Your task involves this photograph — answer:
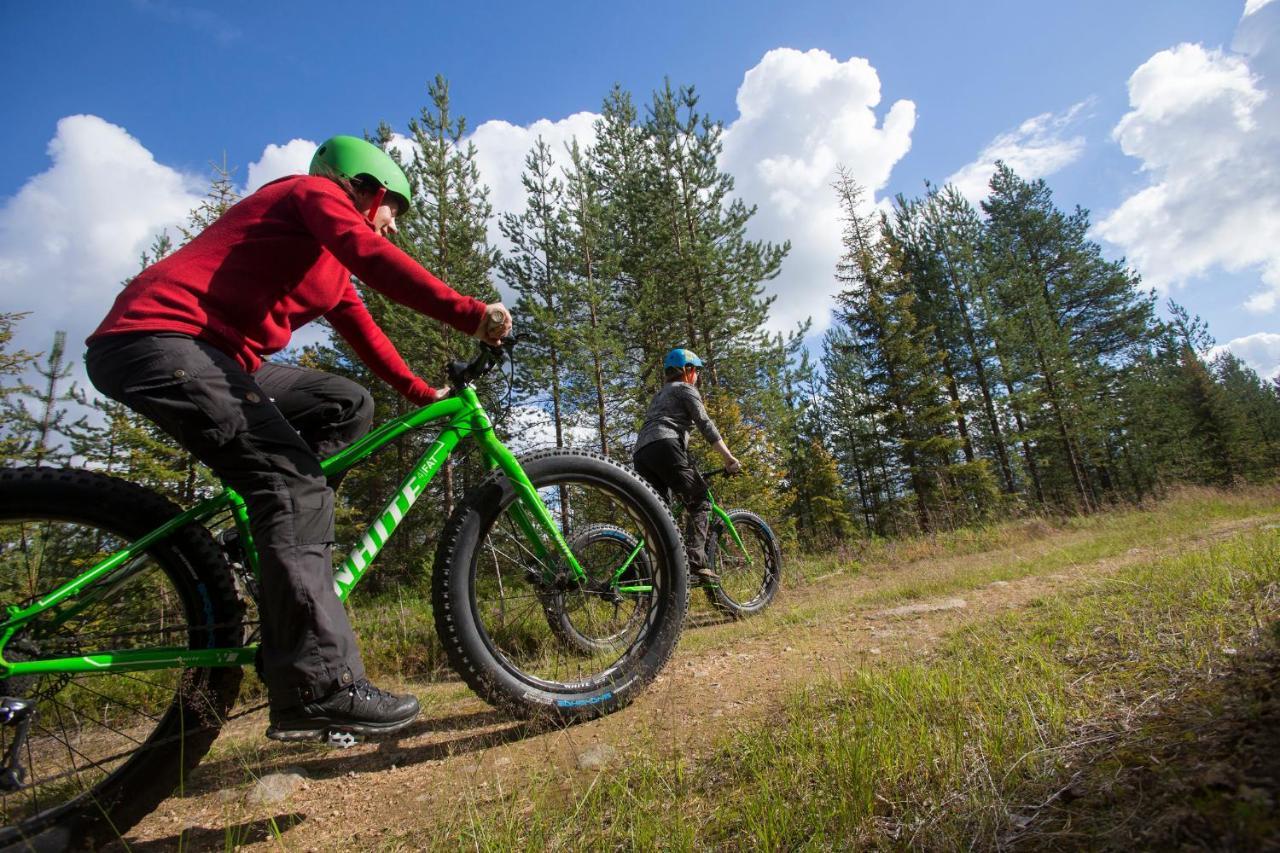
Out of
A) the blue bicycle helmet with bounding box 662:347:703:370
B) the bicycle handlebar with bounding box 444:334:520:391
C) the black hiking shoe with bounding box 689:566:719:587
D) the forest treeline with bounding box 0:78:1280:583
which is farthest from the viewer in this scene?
the forest treeline with bounding box 0:78:1280:583

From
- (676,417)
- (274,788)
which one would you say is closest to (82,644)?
(274,788)

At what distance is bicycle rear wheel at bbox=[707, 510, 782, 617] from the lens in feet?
18.5

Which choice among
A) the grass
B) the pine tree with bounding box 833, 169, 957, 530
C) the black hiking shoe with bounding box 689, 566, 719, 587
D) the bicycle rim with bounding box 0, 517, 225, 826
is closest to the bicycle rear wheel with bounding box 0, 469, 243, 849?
the bicycle rim with bounding box 0, 517, 225, 826

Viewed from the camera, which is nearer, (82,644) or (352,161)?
(82,644)

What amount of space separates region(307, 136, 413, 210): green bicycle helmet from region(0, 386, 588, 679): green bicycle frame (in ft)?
2.96

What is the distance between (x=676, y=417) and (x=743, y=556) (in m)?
1.72

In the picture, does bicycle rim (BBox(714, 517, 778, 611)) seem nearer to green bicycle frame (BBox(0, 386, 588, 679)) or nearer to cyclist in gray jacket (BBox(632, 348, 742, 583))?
cyclist in gray jacket (BBox(632, 348, 742, 583))

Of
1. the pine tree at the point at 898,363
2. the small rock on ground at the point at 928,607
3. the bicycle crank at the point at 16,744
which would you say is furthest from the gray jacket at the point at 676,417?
the pine tree at the point at 898,363

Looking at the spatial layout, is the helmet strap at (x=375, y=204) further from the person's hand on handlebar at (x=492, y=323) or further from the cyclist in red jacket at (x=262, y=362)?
the person's hand on handlebar at (x=492, y=323)

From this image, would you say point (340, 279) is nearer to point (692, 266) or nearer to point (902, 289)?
point (692, 266)

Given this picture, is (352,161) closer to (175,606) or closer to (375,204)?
(375,204)

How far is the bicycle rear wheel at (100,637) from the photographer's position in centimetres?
164

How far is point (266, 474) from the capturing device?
1739mm

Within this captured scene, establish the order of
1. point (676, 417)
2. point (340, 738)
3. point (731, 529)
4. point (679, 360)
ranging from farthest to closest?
1. point (731, 529)
2. point (679, 360)
3. point (676, 417)
4. point (340, 738)
